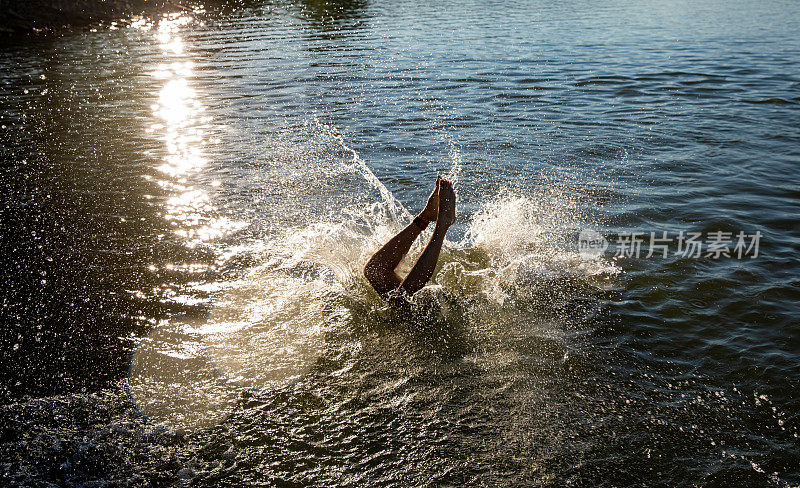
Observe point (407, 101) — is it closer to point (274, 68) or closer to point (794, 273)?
point (274, 68)

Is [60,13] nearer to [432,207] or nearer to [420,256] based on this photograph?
[432,207]

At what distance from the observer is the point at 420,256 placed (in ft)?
18.9

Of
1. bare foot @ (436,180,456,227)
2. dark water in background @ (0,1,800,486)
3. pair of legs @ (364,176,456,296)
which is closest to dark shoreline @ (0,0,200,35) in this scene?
Answer: dark water in background @ (0,1,800,486)

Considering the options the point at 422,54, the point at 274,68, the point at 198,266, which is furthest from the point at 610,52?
the point at 198,266

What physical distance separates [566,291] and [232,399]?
356 centimetres

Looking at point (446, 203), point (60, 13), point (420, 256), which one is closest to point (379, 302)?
point (420, 256)

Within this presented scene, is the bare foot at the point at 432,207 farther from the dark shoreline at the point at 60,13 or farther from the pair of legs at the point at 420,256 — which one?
the dark shoreline at the point at 60,13

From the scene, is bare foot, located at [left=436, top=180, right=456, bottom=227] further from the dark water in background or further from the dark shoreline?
the dark shoreline

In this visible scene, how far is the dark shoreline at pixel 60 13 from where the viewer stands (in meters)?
24.1

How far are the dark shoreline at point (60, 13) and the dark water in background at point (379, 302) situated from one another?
12315 millimetres

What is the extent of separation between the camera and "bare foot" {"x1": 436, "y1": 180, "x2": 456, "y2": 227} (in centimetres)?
591

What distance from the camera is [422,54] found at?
19.3m

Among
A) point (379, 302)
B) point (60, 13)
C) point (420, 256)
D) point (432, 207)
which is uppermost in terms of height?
point (60, 13)

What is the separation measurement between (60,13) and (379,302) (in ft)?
88.7
